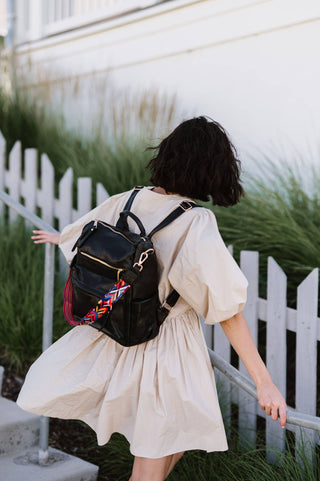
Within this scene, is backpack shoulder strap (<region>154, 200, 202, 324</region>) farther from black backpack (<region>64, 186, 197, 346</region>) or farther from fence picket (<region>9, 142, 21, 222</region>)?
fence picket (<region>9, 142, 21, 222</region>)

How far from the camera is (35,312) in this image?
3.24 m

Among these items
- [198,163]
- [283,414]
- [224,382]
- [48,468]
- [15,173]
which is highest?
[198,163]

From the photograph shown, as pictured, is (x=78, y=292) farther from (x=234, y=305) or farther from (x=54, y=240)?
(x=54, y=240)

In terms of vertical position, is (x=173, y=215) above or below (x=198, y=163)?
below

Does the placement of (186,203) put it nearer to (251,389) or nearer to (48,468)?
(251,389)

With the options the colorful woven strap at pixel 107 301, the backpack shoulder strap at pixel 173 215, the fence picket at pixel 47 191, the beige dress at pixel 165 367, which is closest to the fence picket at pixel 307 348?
the beige dress at pixel 165 367

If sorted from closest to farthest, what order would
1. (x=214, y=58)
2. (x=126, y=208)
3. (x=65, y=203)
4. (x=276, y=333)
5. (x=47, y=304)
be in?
(x=126, y=208)
(x=47, y=304)
(x=276, y=333)
(x=65, y=203)
(x=214, y=58)

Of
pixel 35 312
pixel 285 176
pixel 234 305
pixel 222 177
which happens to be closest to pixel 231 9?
pixel 285 176

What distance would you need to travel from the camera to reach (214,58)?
468 cm

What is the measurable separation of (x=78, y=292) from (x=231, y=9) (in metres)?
3.27

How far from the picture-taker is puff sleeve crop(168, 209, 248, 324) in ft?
5.67

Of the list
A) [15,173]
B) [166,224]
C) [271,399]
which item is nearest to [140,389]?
[271,399]

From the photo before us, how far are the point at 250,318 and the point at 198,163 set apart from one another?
4.02ft

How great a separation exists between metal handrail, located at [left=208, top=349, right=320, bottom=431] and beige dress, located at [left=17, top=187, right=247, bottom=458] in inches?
3.4
